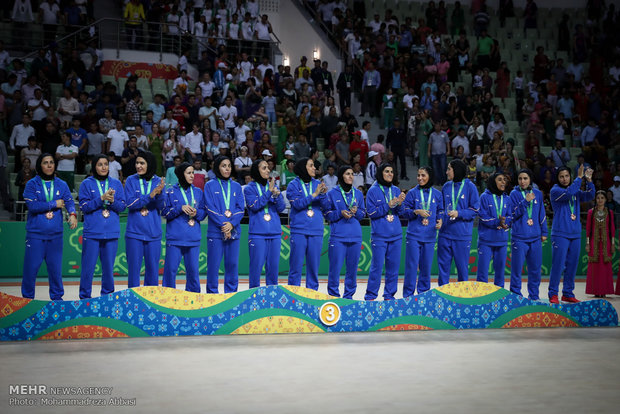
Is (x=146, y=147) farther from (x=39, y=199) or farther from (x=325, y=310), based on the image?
(x=325, y=310)

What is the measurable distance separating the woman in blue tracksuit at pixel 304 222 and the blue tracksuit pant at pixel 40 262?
9.96ft

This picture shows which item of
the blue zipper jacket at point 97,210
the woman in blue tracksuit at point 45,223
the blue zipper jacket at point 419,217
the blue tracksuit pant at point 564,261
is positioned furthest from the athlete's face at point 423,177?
the woman in blue tracksuit at point 45,223

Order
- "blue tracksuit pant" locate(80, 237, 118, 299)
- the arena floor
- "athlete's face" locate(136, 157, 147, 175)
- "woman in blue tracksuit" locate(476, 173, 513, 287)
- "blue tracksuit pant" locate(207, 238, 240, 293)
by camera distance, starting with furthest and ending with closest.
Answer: "woman in blue tracksuit" locate(476, 173, 513, 287)
"blue tracksuit pant" locate(207, 238, 240, 293)
"athlete's face" locate(136, 157, 147, 175)
"blue tracksuit pant" locate(80, 237, 118, 299)
the arena floor

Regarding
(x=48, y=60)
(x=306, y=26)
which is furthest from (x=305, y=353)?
(x=306, y=26)

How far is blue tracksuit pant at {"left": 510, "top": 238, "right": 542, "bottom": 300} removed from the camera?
1125 cm

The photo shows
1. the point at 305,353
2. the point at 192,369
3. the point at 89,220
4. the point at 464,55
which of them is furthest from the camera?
the point at 464,55

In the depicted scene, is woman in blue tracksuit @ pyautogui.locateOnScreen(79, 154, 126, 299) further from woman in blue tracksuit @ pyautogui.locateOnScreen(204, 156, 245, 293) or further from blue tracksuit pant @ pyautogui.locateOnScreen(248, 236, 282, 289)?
blue tracksuit pant @ pyautogui.locateOnScreen(248, 236, 282, 289)

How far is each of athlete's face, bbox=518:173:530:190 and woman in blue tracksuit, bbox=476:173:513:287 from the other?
0.82 feet

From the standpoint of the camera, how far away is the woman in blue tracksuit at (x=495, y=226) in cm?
1110

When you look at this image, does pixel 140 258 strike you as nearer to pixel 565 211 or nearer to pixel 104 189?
pixel 104 189

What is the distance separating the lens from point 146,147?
52.3ft

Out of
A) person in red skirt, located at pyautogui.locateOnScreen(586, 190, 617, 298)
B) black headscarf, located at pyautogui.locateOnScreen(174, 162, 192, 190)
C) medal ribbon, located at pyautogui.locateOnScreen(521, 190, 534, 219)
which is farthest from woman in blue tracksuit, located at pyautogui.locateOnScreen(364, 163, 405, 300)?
person in red skirt, located at pyautogui.locateOnScreen(586, 190, 617, 298)

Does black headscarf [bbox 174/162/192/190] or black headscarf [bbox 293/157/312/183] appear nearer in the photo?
black headscarf [bbox 174/162/192/190]

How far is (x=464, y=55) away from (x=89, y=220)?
14.7 metres
